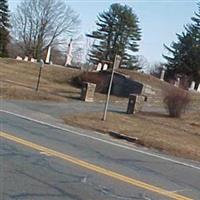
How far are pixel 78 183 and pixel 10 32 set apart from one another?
264ft

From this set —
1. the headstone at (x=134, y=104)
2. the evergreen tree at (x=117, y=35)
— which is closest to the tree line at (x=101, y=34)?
the evergreen tree at (x=117, y=35)

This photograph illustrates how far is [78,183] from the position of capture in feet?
26.7

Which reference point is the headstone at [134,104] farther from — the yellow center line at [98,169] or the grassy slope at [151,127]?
the yellow center line at [98,169]

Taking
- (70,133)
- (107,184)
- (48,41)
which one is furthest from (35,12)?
(107,184)

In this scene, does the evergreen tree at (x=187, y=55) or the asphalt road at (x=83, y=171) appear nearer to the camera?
the asphalt road at (x=83, y=171)

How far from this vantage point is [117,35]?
8806 centimetres

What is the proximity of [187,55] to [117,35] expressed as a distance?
615 inches

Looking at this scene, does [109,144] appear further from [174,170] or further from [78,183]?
[78,183]

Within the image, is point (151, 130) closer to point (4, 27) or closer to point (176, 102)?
point (176, 102)

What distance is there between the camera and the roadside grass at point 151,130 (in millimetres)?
15414

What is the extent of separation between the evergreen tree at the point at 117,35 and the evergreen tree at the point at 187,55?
28.6ft

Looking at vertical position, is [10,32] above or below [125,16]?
below

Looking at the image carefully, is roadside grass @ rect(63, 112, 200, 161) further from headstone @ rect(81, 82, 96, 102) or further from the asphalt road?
headstone @ rect(81, 82, 96, 102)

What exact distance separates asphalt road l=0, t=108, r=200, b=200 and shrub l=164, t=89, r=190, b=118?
14.6m
